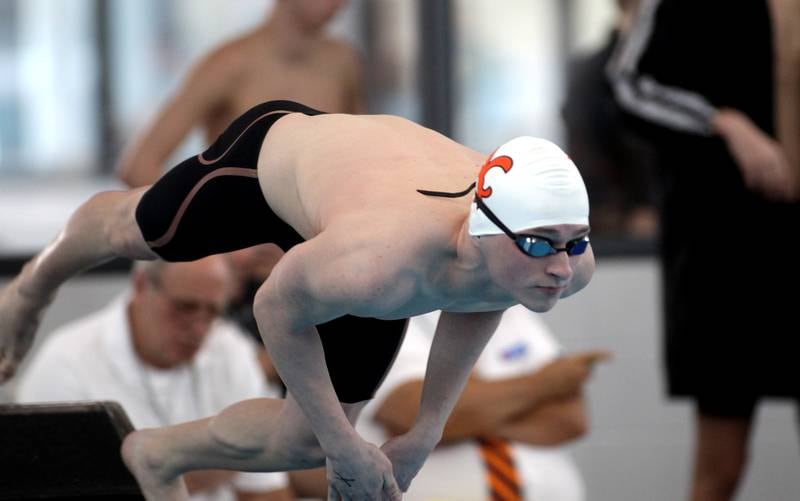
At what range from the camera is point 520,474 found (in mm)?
4211

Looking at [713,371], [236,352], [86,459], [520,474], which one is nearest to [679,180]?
[713,371]

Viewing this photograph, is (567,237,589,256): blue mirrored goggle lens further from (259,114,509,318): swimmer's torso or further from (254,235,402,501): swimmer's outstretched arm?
(254,235,402,501): swimmer's outstretched arm

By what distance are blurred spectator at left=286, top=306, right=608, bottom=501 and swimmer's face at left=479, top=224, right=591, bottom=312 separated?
5.14ft

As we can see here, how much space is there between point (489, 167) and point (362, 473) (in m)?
0.63

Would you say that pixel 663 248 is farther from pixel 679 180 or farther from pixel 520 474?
pixel 520 474

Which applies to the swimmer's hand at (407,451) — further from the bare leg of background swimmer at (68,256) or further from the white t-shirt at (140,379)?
the white t-shirt at (140,379)

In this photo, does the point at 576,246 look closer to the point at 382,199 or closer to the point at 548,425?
the point at 382,199

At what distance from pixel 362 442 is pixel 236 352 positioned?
1.48 meters

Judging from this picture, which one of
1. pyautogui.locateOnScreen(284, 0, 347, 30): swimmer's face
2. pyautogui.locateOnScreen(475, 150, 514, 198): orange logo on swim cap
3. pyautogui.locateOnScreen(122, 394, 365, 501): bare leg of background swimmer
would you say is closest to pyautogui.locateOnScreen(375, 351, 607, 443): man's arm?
pyautogui.locateOnScreen(122, 394, 365, 501): bare leg of background swimmer

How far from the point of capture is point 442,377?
304 centimetres

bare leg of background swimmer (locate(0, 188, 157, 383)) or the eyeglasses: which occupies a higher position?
the eyeglasses

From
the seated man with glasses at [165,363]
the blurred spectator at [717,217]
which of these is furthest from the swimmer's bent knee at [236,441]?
the blurred spectator at [717,217]

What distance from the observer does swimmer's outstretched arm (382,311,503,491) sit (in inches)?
118

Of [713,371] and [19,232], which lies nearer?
[713,371]
